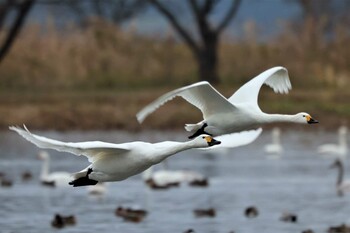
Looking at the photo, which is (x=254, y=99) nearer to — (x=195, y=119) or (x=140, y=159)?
(x=140, y=159)

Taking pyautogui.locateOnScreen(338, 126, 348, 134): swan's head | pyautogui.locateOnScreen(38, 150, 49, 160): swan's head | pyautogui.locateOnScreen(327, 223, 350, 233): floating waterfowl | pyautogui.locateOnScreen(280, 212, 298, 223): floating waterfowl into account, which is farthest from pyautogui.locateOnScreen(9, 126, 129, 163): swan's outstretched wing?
pyautogui.locateOnScreen(338, 126, 348, 134): swan's head

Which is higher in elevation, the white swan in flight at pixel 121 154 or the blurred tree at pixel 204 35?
the blurred tree at pixel 204 35

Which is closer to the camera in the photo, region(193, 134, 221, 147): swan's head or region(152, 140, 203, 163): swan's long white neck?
region(152, 140, 203, 163): swan's long white neck

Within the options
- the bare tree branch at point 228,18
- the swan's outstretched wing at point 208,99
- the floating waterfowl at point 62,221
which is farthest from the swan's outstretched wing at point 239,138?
the bare tree branch at point 228,18

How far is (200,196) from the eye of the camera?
22031mm

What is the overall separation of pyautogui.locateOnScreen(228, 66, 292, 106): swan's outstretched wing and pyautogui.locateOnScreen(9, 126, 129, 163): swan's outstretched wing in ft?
7.58

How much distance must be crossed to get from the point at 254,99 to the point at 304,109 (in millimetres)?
17221

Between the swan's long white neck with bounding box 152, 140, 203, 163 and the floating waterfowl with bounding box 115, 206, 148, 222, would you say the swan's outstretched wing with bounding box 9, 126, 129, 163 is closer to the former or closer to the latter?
the swan's long white neck with bounding box 152, 140, 203, 163

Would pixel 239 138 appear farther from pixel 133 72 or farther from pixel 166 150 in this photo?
pixel 133 72

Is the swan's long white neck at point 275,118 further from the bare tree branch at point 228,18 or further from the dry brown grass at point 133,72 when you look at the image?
the bare tree branch at point 228,18

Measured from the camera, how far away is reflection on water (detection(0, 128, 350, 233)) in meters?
18.2

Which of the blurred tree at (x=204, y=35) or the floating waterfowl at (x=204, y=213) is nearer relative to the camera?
the floating waterfowl at (x=204, y=213)

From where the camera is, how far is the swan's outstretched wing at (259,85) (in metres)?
15.6

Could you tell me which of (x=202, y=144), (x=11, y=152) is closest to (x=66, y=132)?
(x=11, y=152)
